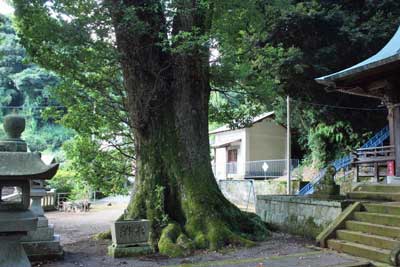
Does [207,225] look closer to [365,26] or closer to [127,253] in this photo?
[127,253]

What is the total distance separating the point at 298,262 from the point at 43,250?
4935mm

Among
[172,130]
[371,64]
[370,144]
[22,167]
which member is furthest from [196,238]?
[370,144]

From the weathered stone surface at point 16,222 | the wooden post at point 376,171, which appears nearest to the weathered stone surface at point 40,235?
the weathered stone surface at point 16,222

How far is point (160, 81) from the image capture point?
9906 millimetres

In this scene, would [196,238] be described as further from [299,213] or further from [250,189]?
[250,189]

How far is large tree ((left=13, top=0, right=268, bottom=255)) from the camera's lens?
8.64 meters

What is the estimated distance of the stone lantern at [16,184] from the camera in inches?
211

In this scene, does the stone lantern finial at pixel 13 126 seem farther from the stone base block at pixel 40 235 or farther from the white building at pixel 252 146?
the white building at pixel 252 146

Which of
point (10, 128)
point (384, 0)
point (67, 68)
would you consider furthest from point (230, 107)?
point (384, 0)

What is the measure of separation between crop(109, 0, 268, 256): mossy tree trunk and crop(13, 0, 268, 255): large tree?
0.02 metres

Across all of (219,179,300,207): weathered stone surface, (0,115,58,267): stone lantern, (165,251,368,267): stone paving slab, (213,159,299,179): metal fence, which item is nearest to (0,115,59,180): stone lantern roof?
(0,115,58,267): stone lantern

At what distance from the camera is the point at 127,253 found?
7.95 m

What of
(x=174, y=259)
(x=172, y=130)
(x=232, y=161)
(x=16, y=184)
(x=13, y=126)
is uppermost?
(x=172, y=130)

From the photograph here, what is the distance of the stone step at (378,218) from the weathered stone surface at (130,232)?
453cm
